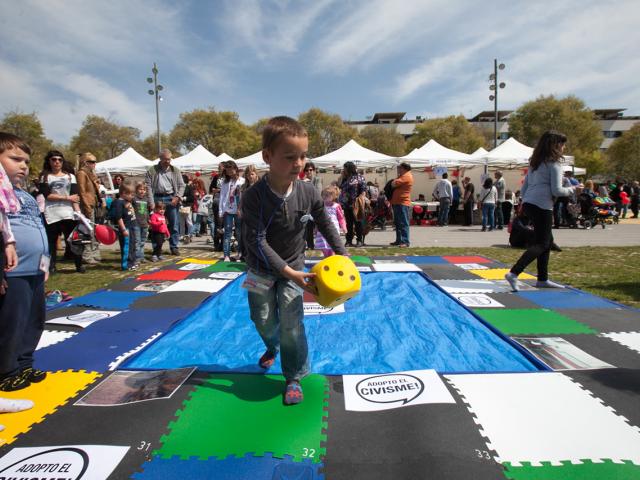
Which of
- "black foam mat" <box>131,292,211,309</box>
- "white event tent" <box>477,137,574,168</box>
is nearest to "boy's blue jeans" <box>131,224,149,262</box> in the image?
"black foam mat" <box>131,292,211,309</box>

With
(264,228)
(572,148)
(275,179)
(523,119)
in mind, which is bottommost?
(264,228)

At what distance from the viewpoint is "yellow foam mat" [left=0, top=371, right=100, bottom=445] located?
1.97 metres

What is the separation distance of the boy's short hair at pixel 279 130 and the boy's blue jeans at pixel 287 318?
0.78 meters

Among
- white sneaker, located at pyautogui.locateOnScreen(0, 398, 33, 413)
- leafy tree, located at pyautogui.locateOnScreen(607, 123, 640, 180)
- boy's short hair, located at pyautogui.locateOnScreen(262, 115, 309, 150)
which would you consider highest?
leafy tree, located at pyautogui.locateOnScreen(607, 123, 640, 180)

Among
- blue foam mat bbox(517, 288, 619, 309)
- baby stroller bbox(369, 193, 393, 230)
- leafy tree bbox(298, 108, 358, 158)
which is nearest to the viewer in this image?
blue foam mat bbox(517, 288, 619, 309)

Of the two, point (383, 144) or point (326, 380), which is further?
point (383, 144)

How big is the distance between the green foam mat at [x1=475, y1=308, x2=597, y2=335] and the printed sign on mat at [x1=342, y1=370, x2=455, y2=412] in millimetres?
1380

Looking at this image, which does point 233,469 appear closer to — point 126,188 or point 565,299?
point 565,299

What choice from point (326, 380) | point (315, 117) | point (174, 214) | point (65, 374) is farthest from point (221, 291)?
point (315, 117)

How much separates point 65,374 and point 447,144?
51.7 m

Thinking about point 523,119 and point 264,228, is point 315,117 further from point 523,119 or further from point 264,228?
point 264,228

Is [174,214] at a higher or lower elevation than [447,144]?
lower

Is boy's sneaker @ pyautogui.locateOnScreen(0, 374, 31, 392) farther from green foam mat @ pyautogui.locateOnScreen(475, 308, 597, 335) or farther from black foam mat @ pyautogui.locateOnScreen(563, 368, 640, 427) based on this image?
green foam mat @ pyautogui.locateOnScreen(475, 308, 597, 335)

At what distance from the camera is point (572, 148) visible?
42.9 meters
